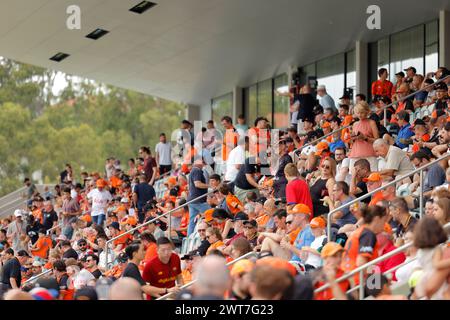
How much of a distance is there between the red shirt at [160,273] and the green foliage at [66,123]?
1608 inches

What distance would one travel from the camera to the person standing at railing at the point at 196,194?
17806 mm

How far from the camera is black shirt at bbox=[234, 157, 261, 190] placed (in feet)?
56.6

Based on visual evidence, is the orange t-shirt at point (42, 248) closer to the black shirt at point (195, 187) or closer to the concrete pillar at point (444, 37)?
the black shirt at point (195, 187)

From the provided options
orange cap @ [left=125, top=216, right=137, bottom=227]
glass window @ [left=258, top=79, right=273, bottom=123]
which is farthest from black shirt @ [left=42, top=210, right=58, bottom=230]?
glass window @ [left=258, top=79, right=273, bottom=123]

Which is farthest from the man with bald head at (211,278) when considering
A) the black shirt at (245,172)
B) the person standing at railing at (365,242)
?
the black shirt at (245,172)

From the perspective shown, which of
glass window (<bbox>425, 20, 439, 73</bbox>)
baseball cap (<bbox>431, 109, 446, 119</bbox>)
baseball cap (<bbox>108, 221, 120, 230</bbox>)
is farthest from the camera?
glass window (<bbox>425, 20, 439, 73</bbox>)

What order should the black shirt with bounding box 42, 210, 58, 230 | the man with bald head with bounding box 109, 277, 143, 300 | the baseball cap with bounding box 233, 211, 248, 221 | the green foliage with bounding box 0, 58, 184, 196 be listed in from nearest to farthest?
1. the man with bald head with bounding box 109, 277, 143, 300
2. the baseball cap with bounding box 233, 211, 248, 221
3. the black shirt with bounding box 42, 210, 58, 230
4. the green foliage with bounding box 0, 58, 184, 196

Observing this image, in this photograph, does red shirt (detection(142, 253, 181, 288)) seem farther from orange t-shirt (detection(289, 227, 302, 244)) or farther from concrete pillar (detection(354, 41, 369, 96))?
concrete pillar (detection(354, 41, 369, 96))

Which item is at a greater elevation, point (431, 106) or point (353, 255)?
point (431, 106)

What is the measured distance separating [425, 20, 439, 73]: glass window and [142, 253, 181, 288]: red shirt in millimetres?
11893

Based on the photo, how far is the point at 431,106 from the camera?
1788 centimetres
